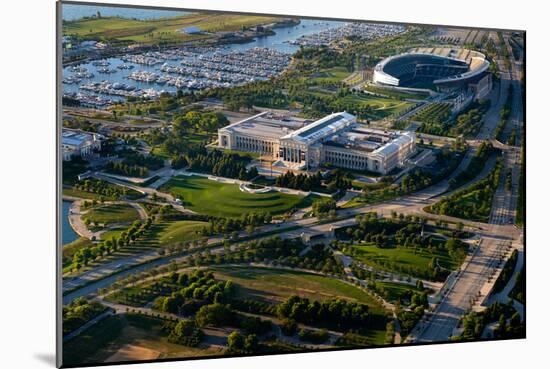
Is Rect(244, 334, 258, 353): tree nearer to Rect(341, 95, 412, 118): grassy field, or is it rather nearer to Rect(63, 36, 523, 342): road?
Rect(63, 36, 523, 342): road

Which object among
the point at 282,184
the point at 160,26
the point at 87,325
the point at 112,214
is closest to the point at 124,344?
the point at 87,325

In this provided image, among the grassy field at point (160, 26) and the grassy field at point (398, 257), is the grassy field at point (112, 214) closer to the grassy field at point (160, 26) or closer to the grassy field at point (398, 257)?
the grassy field at point (160, 26)

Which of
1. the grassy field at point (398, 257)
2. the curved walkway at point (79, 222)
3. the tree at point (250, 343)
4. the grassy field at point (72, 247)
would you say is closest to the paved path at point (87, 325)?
the grassy field at point (72, 247)

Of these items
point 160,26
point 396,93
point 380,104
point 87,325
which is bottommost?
point 87,325

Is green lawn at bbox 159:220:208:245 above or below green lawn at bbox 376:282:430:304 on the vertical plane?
above

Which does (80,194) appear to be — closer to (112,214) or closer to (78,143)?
(112,214)

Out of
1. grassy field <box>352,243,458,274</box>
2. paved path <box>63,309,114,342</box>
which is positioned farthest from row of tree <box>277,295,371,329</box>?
paved path <box>63,309,114,342</box>
